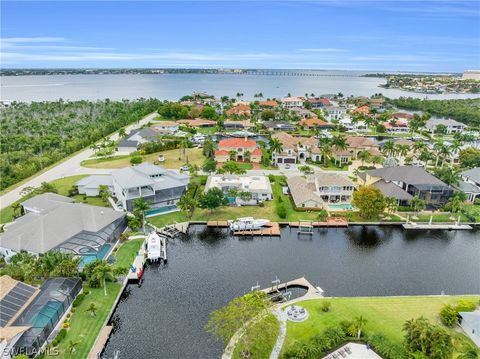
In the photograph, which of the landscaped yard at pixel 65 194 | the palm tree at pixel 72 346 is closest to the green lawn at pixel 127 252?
the palm tree at pixel 72 346

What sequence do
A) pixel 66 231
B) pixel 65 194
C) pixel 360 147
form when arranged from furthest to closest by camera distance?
pixel 360 147 < pixel 65 194 < pixel 66 231

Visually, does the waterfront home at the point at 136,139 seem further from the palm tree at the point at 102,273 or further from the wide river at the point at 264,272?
the palm tree at the point at 102,273

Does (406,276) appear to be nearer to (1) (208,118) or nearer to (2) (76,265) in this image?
(2) (76,265)

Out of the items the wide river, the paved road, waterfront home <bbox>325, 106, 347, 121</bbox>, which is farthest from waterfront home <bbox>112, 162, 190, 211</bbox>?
waterfront home <bbox>325, 106, 347, 121</bbox>

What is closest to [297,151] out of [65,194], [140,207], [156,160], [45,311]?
[156,160]

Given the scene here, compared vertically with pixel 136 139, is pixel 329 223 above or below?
below

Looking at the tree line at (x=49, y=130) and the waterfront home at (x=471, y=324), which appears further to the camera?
the tree line at (x=49, y=130)

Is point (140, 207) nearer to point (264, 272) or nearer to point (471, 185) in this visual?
point (264, 272)
